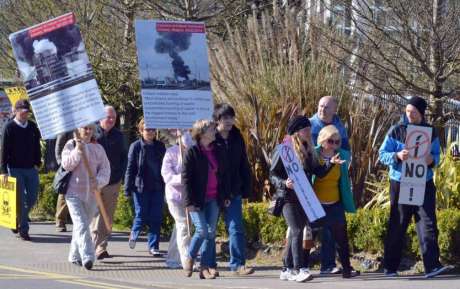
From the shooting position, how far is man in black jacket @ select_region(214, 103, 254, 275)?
1184 cm

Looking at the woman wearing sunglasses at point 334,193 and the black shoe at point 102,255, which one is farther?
the black shoe at point 102,255

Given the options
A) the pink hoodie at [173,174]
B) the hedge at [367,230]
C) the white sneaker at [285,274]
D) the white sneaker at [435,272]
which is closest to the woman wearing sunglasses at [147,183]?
the hedge at [367,230]

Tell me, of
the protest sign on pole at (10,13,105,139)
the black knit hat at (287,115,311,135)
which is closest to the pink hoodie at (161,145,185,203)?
the protest sign on pole at (10,13,105,139)

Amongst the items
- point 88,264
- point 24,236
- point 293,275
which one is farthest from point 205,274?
point 24,236

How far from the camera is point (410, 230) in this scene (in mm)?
11984

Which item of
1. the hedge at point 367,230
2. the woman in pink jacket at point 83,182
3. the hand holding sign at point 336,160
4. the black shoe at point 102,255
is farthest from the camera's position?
the black shoe at point 102,255

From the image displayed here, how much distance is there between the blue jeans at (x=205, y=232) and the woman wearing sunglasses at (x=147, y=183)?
1798 millimetres

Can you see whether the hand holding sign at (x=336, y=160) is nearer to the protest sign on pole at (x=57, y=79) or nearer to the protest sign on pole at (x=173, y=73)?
the protest sign on pole at (x=173, y=73)

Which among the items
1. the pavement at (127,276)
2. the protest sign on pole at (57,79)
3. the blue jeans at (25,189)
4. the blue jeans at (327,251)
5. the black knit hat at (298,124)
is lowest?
the pavement at (127,276)

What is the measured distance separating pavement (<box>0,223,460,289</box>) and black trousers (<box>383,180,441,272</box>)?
21 cm

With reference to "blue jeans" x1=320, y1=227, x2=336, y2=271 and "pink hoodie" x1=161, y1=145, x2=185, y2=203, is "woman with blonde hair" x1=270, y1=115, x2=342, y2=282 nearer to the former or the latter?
"blue jeans" x1=320, y1=227, x2=336, y2=271

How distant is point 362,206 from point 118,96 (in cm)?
758

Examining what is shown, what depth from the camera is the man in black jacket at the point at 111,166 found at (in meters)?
13.3

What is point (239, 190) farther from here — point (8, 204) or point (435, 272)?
point (8, 204)
